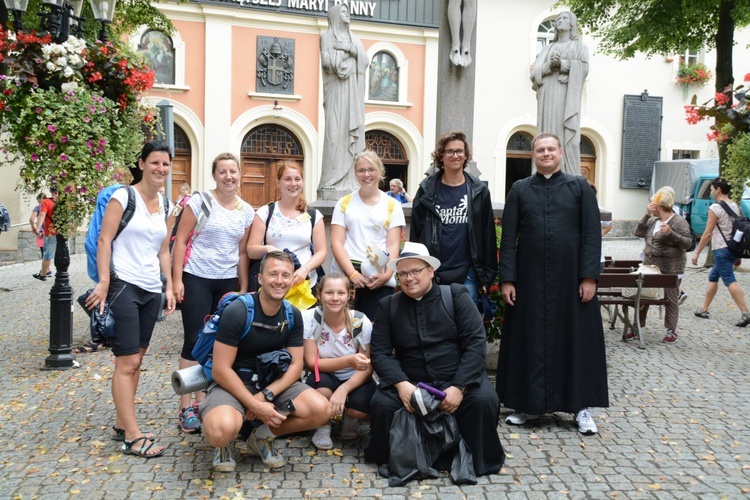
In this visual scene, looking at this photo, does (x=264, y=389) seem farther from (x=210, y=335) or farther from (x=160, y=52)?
(x=160, y=52)

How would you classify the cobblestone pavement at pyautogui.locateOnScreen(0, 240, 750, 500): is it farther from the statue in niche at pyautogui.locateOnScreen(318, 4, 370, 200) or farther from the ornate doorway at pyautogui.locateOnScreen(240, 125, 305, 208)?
the ornate doorway at pyautogui.locateOnScreen(240, 125, 305, 208)

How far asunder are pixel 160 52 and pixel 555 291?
19023mm

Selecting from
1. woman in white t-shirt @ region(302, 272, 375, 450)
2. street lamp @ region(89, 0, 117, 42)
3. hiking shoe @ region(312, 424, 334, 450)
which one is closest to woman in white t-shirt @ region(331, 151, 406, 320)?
woman in white t-shirt @ region(302, 272, 375, 450)

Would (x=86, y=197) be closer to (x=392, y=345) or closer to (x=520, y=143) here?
(x=392, y=345)

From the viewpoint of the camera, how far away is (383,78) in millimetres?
23500

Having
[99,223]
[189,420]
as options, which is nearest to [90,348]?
[189,420]

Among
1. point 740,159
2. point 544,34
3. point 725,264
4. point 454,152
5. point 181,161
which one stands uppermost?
point 544,34

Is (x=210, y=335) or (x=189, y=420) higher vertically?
(x=210, y=335)

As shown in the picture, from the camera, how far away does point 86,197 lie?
637 centimetres

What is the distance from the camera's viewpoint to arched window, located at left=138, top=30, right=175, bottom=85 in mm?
21531

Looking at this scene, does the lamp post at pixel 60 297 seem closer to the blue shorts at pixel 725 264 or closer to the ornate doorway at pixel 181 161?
the blue shorts at pixel 725 264

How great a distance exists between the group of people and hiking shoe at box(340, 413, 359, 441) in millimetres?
15

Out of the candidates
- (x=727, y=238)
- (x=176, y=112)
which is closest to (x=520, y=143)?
(x=176, y=112)

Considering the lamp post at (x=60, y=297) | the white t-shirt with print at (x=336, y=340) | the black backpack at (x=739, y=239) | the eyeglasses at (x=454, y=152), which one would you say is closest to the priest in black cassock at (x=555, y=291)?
the eyeglasses at (x=454, y=152)
